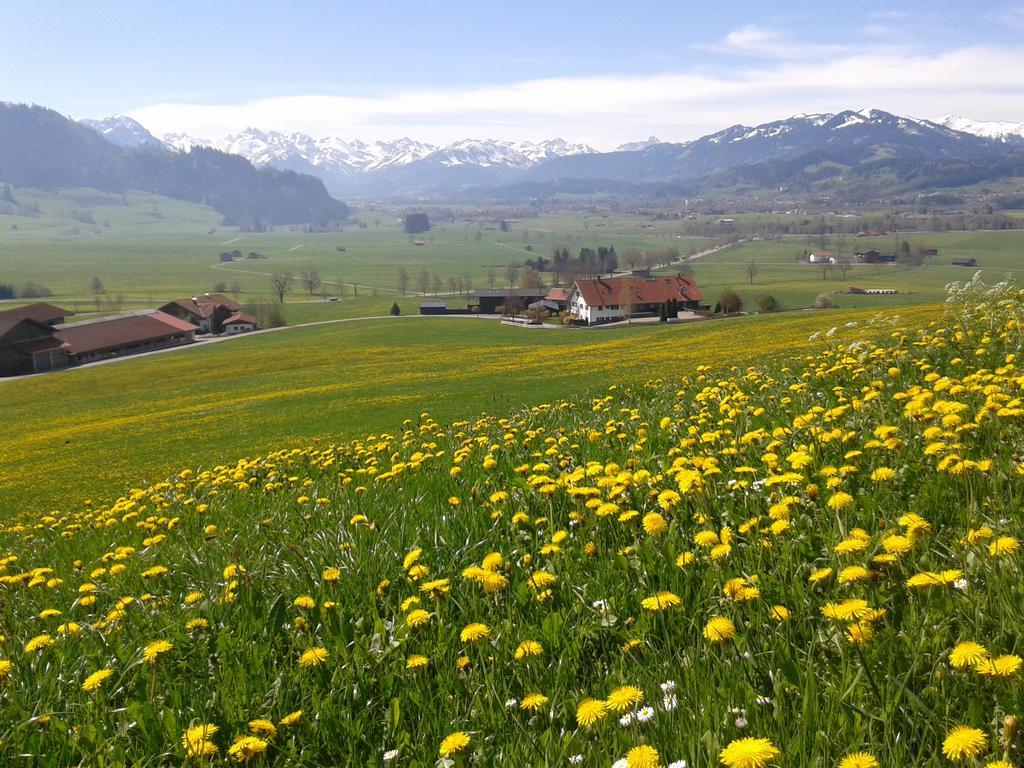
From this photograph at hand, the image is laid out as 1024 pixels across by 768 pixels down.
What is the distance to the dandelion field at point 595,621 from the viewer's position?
9.15ft

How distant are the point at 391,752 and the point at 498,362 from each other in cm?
4271

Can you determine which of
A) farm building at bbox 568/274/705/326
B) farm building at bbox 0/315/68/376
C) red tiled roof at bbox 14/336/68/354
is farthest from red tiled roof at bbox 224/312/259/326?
farm building at bbox 568/274/705/326

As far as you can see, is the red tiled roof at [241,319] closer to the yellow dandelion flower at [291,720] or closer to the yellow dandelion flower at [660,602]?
the yellow dandelion flower at [291,720]

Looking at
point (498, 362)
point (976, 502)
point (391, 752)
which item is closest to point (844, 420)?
point (976, 502)

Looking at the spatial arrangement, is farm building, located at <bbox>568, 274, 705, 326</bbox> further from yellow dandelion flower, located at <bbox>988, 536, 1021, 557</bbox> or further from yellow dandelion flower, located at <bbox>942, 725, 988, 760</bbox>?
yellow dandelion flower, located at <bbox>942, 725, 988, 760</bbox>

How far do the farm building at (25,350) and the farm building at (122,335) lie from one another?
2.09 m

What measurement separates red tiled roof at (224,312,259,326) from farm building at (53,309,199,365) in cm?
826

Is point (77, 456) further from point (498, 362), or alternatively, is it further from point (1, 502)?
point (498, 362)

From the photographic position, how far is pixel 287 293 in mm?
180500

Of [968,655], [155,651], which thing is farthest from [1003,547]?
[155,651]

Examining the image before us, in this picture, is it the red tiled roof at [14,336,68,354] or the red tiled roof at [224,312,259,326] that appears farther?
the red tiled roof at [224,312,259,326]

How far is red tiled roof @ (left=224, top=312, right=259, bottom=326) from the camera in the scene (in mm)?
114250

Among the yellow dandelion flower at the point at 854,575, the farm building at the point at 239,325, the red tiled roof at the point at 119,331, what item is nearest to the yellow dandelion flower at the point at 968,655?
the yellow dandelion flower at the point at 854,575

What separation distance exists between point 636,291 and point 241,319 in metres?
63.5
